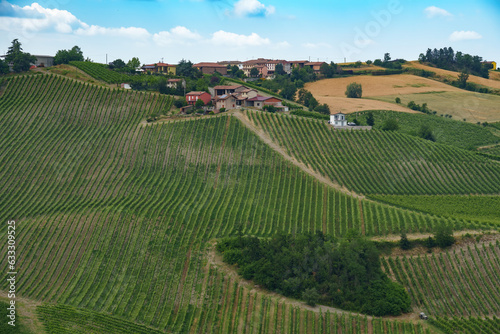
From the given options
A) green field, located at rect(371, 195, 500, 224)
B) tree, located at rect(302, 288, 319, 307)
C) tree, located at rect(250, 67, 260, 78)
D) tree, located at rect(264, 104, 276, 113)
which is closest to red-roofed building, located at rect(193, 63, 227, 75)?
tree, located at rect(250, 67, 260, 78)

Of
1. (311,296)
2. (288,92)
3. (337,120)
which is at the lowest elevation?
(311,296)

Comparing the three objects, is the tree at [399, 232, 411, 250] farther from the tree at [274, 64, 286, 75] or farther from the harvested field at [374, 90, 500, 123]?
the tree at [274, 64, 286, 75]

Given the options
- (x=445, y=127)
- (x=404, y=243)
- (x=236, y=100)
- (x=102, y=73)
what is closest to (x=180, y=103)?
(x=236, y=100)

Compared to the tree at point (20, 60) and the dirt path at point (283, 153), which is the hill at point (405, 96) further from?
the tree at point (20, 60)

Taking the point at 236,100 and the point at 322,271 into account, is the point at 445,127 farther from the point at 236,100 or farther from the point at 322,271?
the point at 322,271

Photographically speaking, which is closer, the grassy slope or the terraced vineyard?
the terraced vineyard

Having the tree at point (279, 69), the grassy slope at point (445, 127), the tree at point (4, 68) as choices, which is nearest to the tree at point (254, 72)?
the tree at point (279, 69)

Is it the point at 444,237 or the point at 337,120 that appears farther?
the point at 337,120
